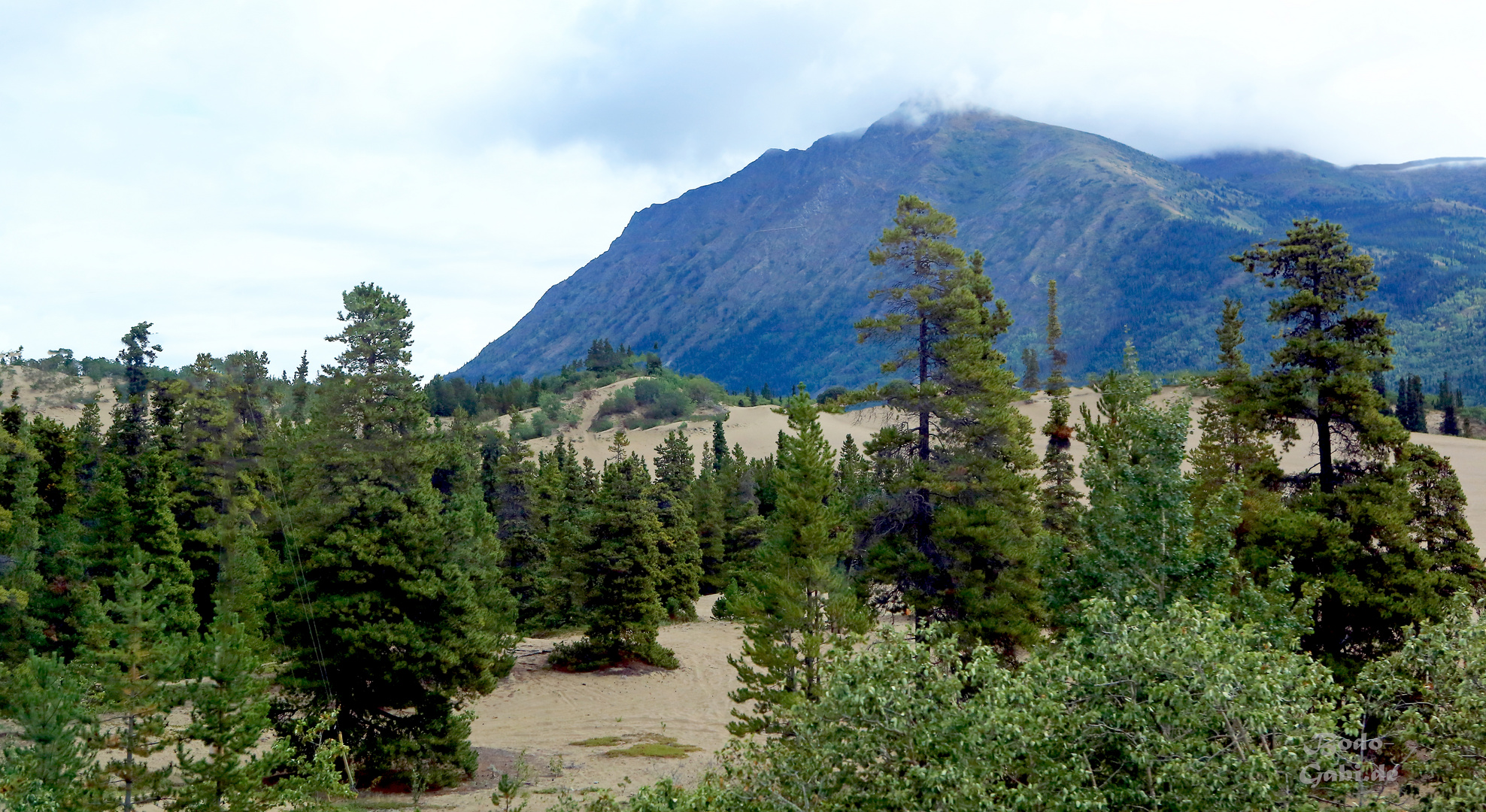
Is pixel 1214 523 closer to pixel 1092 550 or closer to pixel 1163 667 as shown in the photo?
pixel 1092 550

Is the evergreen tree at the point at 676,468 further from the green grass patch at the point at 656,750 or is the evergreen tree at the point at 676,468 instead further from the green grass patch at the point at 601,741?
the green grass patch at the point at 656,750

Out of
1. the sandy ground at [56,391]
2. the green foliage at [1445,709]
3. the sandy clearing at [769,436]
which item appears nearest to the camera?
the green foliage at [1445,709]

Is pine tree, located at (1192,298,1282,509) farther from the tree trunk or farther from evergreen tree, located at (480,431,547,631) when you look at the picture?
evergreen tree, located at (480,431,547,631)

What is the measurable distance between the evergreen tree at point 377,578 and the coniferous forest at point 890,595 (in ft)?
0.28

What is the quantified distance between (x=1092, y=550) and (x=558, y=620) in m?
30.9

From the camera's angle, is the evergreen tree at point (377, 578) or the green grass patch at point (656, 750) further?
the green grass patch at point (656, 750)

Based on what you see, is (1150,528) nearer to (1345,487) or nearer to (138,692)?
(1345,487)

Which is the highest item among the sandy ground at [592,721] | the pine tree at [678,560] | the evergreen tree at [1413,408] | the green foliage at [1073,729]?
the evergreen tree at [1413,408]

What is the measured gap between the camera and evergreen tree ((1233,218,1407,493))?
20062 mm

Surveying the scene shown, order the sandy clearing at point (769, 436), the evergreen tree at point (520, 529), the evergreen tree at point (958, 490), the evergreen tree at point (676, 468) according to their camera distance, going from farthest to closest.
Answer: the sandy clearing at point (769, 436) < the evergreen tree at point (676, 468) < the evergreen tree at point (520, 529) < the evergreen tree at point (958, 490)

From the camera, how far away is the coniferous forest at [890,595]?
30.1ft

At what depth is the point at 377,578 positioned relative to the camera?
21.3 m

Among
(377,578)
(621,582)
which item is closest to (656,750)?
(377,578)

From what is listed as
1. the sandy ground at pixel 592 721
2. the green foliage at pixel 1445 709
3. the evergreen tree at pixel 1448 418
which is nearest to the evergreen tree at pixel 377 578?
the sandy ground at pixel 592 721
